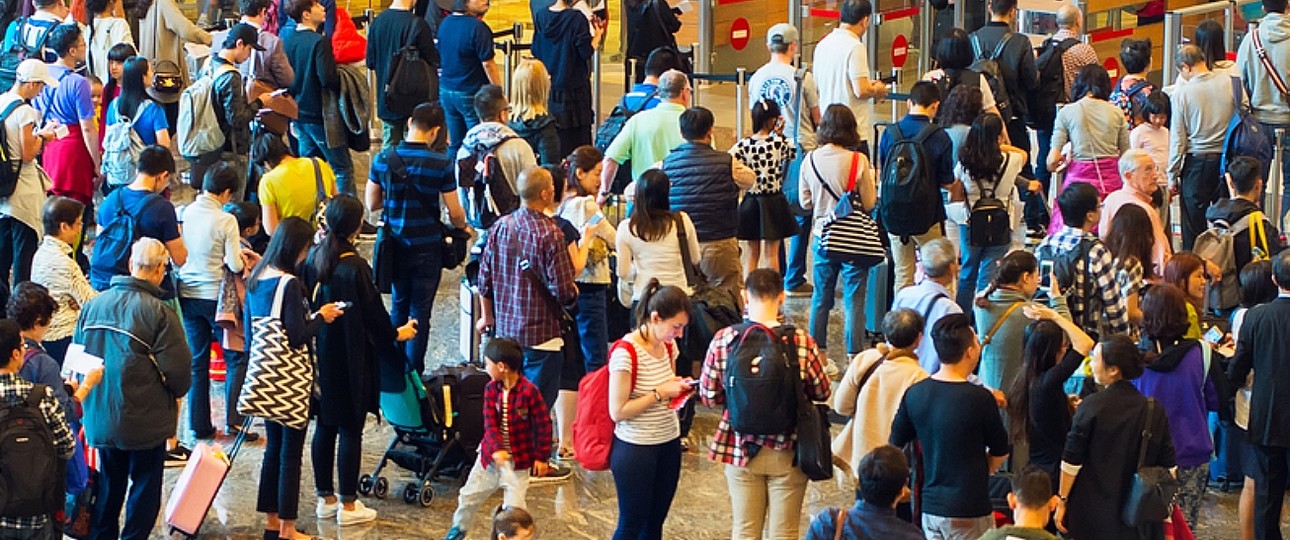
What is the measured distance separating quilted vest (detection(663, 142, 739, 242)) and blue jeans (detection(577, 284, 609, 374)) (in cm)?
70

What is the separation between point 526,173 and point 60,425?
254 centimetres

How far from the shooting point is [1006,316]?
8.48 metres

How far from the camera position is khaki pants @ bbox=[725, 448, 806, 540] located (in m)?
7.79

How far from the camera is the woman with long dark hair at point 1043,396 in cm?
796

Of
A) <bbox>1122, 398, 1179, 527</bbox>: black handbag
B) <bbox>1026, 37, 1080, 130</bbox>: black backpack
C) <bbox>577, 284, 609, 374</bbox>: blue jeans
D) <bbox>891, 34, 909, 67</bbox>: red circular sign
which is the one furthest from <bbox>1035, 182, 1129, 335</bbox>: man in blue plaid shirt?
<bbox>891, 34, 909, 67</bbox>: red circular sign

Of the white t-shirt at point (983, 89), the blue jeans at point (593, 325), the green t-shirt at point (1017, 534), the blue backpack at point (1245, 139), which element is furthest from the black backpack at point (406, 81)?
the green t-shirt at point (1017, 534)

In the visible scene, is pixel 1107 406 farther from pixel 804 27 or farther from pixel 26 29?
pixel 804 27

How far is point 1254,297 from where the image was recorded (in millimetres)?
9016

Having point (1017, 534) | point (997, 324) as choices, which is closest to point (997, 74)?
point (997, 324)

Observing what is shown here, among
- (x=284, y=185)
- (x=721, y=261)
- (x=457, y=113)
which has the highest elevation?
(x=457, y=113)

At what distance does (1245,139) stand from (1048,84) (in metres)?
1.82

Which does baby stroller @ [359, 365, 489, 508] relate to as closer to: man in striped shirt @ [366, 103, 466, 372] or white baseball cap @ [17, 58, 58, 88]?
man in striped shirt @ [366, 103, 466, 372]

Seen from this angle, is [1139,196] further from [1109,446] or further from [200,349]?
[200,349]

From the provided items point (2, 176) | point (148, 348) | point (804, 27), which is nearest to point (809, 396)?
point (148, 348)
